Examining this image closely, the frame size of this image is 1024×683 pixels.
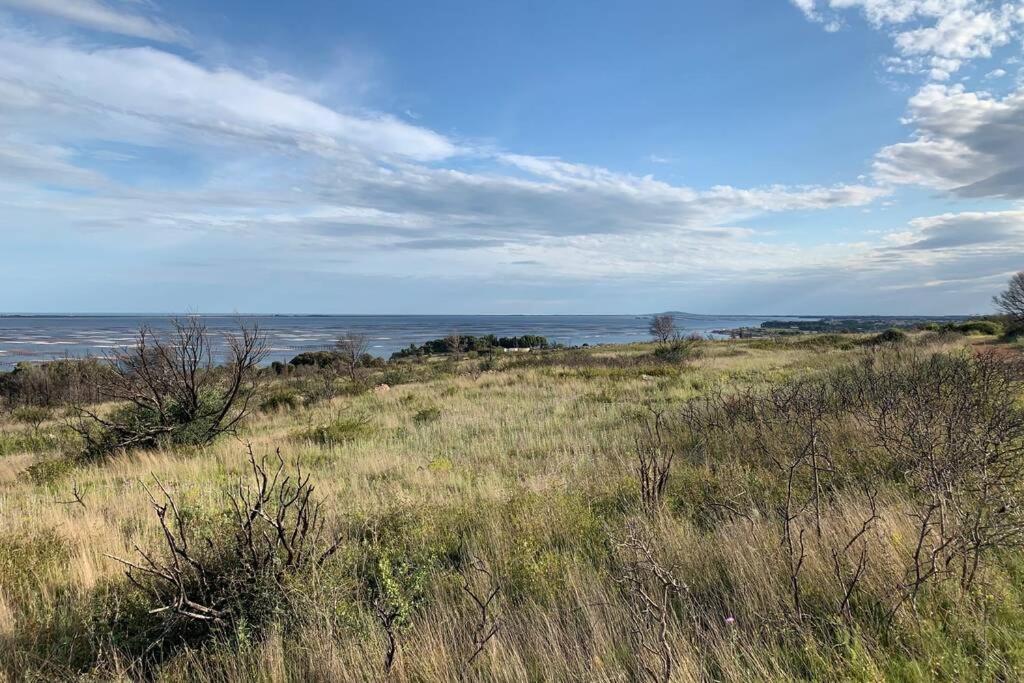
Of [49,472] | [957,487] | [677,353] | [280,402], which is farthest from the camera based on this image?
[677,353]

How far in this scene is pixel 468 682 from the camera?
273 centimetres

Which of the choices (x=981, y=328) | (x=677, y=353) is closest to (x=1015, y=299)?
(x=981, y=328)

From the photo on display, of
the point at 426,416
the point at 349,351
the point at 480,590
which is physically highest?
the point at 349,351

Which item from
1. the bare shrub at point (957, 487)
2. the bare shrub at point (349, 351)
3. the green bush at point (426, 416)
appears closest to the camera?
the bare shrub at point (957, 487)

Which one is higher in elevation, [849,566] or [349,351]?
[849,566]

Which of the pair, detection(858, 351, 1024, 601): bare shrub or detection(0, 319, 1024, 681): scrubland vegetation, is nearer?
detection(0, 319, 1024, 681): scrubland vegetation

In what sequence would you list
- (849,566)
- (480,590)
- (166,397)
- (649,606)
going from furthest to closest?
(166,397) → (480,590) → (849,566) → (649,606)

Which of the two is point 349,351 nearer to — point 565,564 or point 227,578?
point 227,578

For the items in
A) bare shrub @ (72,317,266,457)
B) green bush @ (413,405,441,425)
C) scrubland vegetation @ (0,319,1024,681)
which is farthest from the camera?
green bush @ (413,405,441,425)

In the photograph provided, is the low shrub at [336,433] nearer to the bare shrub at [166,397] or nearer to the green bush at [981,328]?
the bare shrub at [166,397]

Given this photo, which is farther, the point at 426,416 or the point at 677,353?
the point at 677,353

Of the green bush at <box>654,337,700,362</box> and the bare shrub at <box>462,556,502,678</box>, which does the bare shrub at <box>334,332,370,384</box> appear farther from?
the bare shrub at <box>462,556,502,678</box>

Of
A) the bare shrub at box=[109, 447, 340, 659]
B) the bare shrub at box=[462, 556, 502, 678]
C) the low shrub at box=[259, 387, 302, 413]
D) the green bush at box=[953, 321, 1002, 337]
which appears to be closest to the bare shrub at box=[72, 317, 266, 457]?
the low shrub at box=[259, 387, 302, 413]

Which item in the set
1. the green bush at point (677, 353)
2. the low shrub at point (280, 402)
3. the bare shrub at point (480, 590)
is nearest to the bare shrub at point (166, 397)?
the low shrub at point (280, 402)
